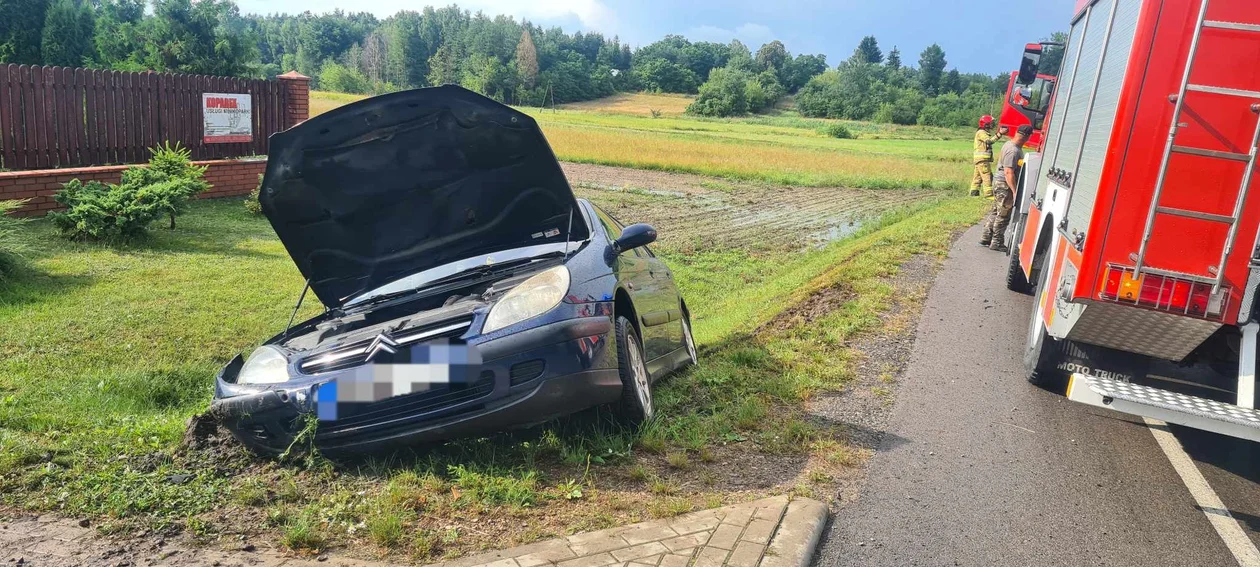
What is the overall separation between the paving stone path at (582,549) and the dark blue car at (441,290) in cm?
77

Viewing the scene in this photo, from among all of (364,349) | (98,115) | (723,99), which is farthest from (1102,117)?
(723,99)

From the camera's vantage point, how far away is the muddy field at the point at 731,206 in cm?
1664

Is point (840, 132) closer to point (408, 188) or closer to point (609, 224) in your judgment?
point (609, 224)

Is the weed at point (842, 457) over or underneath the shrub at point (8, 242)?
over

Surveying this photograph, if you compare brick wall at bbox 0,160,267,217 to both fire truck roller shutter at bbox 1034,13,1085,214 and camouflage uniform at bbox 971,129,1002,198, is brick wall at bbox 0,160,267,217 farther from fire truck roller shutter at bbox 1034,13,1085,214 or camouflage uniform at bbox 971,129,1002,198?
camouflage uniform at bbox 971,129,1002,198

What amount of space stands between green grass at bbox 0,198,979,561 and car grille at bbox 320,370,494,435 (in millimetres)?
292

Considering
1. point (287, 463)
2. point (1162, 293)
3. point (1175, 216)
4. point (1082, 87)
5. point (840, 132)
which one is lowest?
point (840, 132)

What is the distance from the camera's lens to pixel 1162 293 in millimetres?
4801

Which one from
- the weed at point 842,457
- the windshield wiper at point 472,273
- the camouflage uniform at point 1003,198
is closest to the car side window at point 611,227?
the windshield wiper at point 472,273

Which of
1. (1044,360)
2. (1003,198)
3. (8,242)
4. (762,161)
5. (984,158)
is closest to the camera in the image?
(1044,360)

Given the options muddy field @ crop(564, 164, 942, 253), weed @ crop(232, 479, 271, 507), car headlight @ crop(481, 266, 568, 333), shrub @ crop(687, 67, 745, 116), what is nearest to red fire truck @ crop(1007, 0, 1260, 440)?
car headlight @ crop(481, 266, 568, 333)

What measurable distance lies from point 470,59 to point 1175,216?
3917 inches

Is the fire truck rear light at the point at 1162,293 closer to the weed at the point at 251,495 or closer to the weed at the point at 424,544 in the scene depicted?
the weed at the point at 424,544

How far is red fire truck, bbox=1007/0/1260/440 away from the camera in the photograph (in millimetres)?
4516
